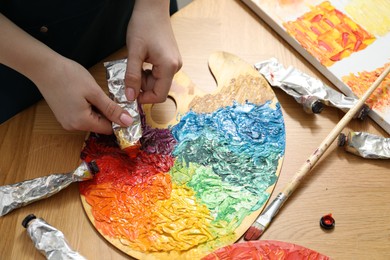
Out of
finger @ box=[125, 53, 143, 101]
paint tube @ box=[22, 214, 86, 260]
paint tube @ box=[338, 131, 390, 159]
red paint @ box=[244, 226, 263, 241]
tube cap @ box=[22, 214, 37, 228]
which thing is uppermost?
finger @ box=[125, 53, 143, 101]

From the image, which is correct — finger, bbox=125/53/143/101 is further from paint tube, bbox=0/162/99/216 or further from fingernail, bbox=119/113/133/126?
paint tube, bbox=0/162/99/216

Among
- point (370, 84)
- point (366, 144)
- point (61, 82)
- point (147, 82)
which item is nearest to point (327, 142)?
point (366, 144)

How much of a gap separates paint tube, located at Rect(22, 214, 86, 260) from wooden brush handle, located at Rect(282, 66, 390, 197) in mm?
371

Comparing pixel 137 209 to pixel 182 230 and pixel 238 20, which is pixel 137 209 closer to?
pixel 182 230

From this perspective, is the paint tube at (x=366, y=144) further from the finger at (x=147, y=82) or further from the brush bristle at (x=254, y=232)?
the finger at (x=147, y=82)

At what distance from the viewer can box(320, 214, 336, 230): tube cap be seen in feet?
2.37

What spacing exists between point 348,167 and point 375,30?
33cm

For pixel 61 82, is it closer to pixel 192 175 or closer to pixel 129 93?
pixel 129 93

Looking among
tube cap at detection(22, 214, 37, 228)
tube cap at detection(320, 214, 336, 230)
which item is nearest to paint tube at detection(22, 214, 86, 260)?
tube cap at detection(22, 214, 37, 228)

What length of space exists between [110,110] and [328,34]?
0.50 m

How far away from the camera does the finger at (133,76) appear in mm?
724

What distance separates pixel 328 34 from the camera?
92cm

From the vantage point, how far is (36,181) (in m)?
0.74

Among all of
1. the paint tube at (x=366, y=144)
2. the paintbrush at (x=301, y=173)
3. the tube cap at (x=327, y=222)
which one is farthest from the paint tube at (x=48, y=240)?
the paint tube at (x=366, y=144)
